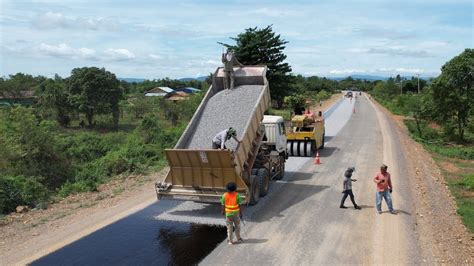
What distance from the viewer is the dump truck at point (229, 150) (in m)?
12.2

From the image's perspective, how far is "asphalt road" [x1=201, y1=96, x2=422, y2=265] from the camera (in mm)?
9703

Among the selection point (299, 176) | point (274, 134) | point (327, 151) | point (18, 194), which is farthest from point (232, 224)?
point (327, 151)

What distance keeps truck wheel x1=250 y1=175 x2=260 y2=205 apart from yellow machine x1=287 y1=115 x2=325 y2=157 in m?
9.33

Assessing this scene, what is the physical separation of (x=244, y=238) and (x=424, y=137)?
36.3m

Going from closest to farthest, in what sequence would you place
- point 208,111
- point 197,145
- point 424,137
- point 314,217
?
point 314,217
point 197,145
point 208,111
point 424,137

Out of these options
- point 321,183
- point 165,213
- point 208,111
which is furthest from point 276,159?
point 165,213

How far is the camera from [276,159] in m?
16.5

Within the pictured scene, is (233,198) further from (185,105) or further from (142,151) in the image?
(185,105)

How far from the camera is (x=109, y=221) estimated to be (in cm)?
1230

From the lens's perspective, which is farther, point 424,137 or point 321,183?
point 424,137

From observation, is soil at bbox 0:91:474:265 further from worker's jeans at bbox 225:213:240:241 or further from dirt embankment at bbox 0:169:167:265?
worker's jeans at bbox 225:213:240:241

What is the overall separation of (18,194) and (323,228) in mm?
10507

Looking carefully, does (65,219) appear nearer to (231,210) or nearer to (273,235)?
(231,210)

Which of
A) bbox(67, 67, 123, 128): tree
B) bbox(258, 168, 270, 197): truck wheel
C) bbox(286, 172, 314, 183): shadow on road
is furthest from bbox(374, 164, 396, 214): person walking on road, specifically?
bbox(67, 67, 123, 128): tree
